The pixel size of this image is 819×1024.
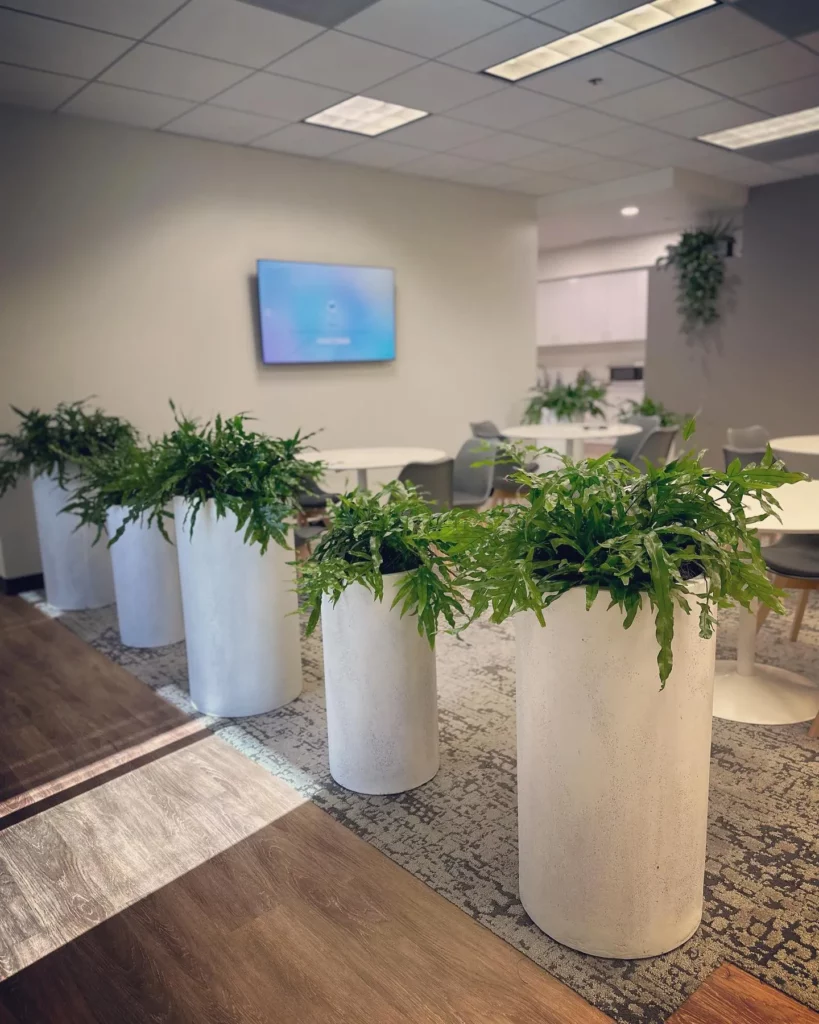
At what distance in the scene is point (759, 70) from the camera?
441cm

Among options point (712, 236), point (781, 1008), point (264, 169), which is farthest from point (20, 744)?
point (712, 236)

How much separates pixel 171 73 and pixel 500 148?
2602 millimetres

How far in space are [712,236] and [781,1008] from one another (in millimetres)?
8006

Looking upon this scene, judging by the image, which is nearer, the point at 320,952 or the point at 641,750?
the point at 641,750

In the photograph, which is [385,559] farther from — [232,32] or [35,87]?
[35,87]

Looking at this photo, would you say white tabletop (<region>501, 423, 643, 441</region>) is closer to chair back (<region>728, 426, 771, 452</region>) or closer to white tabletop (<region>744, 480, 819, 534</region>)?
chair back (<region>728, 426, 771, 452</region>)

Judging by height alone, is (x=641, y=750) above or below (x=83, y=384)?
below

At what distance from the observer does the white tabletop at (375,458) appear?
435cm

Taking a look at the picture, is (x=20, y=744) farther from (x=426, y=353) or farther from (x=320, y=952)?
(x=426, y=353)

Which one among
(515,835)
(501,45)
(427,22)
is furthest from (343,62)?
(515,835)

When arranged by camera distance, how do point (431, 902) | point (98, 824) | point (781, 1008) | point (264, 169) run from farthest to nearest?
point (264, 169)
point (98, 824)
point (431, 902)
point (781, 1008)

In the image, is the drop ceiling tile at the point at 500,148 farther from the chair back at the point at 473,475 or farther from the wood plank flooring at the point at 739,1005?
the wood plank flooring at the point at 739,1005

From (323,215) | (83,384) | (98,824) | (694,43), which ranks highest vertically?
(694,43)

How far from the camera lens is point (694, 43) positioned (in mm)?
3990
